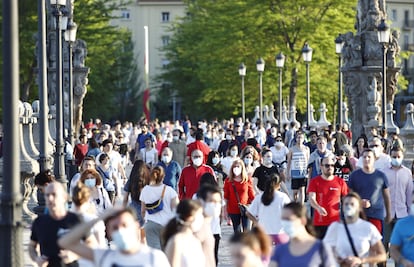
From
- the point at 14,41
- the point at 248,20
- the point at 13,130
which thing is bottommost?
the point at 13,130

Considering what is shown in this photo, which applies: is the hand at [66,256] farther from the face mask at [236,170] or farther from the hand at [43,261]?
the face mask at [236,170]

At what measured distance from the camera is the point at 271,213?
45.5 feet

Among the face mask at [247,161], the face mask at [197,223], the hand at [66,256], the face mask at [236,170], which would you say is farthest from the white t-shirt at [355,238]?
the face mask at [247,161]

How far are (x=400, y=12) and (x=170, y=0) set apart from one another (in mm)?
25001

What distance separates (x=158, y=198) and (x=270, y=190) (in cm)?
143

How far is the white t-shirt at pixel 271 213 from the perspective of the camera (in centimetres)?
1380

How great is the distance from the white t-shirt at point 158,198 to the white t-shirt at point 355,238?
3.87 meters

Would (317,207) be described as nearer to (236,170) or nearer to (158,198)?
(158,198)

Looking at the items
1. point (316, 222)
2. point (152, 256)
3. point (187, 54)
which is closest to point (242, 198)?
point (316, 222)

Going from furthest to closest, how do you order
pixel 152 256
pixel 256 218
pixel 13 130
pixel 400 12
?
A: pixel 400 12, pixel 256 218, pixel 13 130, pixel 152 256

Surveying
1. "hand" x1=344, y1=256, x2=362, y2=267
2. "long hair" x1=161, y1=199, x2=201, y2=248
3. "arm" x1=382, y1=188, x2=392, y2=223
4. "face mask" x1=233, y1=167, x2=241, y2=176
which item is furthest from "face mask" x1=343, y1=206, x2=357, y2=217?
"face mask" x1=233, y1=167, x2=241, y2=176

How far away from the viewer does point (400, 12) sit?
126688mm

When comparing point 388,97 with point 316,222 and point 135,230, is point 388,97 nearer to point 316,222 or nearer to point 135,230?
point 316,222

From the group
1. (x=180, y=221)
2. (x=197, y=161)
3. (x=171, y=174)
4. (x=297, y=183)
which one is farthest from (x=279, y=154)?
(x=180, y=221)
